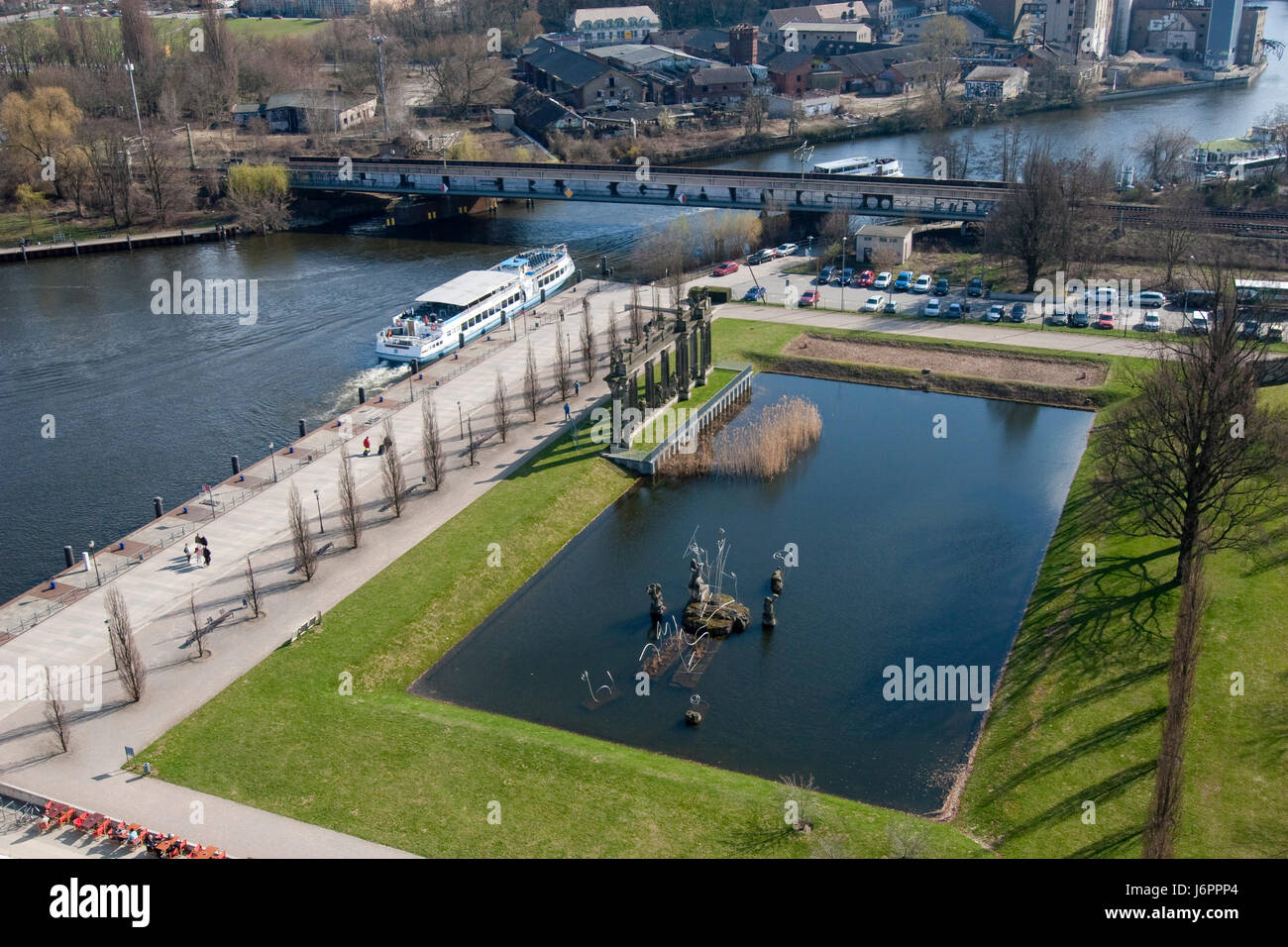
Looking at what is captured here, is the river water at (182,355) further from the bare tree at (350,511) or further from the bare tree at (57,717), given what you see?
the bare tree at (57,717)

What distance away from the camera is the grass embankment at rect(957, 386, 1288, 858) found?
3100 cm

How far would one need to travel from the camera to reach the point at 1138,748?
112 feet

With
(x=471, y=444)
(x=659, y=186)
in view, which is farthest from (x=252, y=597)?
(x=659, y=186)

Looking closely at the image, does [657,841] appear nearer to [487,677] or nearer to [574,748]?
[574,748]

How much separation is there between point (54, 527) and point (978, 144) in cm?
11295

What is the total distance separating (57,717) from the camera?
34.1 metres

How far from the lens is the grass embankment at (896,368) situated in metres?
63.6

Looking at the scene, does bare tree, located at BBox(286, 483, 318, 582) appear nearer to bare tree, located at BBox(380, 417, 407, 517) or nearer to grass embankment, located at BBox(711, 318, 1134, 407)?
bare tree, located at BBox(380, 417, 407, 517)

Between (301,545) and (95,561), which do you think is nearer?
(301,545)

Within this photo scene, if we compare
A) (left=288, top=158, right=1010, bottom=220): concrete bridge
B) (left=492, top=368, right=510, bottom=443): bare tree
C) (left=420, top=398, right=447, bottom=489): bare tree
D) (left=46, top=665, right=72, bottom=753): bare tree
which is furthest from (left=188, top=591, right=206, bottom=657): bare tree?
(left=288, top=158, right=1010, bottom=220): concrete bridge

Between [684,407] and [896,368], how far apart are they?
14.6 m

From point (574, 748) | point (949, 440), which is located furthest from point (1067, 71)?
point (574, 748)

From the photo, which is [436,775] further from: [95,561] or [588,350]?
[588,350]

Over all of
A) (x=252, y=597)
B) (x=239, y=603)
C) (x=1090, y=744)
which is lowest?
(x=1090, y=744)
